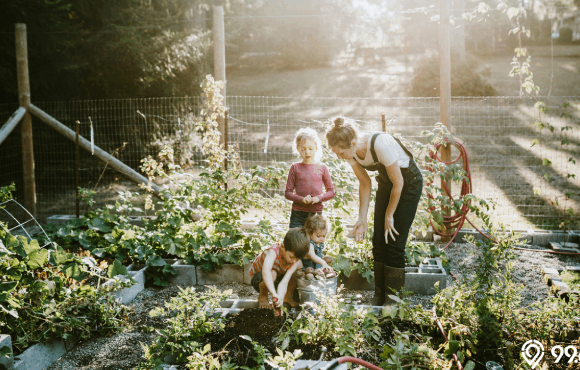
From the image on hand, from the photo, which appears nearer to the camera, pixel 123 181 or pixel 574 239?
pixel 574 239

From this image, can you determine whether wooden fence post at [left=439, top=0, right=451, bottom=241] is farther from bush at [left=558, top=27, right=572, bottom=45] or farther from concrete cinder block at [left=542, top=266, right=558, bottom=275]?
bush at [left=558, top=27, right=572, bottom=45]

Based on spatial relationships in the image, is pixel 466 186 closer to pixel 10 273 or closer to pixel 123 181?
pixel 10 273

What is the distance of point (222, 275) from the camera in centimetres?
410

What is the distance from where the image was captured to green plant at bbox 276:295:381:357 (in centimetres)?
246

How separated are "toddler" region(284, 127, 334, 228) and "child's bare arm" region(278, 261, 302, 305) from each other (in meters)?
0.49

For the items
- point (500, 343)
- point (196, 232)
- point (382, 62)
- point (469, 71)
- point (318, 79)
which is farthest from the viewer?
point (382, 62)

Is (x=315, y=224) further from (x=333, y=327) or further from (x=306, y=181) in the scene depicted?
(x=333, y=327)

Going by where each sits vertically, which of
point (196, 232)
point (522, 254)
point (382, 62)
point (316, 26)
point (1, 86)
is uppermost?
point (316, 26)

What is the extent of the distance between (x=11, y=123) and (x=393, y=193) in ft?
16.3

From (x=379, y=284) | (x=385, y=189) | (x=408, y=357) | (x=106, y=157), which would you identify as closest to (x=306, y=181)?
(x=385, y=189)

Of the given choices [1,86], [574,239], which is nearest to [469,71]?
[574,239]

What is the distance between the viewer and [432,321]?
8.88 feet

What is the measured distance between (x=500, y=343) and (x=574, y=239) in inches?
119

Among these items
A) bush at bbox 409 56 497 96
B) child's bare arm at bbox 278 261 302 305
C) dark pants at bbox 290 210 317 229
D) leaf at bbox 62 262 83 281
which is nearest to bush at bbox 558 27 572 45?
bush at bbox 409 56 497 96
